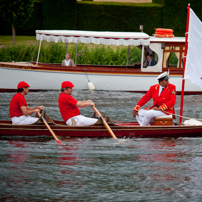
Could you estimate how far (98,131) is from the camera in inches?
529

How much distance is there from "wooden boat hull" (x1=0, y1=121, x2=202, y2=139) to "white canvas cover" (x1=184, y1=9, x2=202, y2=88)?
1.32 metres

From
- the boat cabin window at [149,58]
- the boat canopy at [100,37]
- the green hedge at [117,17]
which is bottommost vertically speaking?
the boat cabin window at [149,58]

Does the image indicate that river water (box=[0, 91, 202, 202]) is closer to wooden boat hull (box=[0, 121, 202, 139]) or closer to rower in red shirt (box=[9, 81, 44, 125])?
wooden boat hull (box=[0, 121, 202, 139])

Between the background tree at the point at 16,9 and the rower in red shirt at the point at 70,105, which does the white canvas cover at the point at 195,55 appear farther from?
the background tree at the point at 16,9

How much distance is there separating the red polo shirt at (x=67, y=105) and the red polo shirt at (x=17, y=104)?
2.76 feet

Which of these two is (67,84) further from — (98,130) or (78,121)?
(98,130)

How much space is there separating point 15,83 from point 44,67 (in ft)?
4.87

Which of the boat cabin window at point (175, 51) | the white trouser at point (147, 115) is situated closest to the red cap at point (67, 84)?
the white trouser at point (147, 115)

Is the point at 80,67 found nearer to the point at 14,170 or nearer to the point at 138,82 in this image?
the point at 138,82

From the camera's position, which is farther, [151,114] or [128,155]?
[151,114]

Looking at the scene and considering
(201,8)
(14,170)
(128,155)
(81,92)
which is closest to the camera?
(14,170)

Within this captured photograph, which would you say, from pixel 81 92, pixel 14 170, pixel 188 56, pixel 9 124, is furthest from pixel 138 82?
pixel 14 170

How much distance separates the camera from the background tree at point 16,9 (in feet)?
106

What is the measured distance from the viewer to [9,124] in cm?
1324
